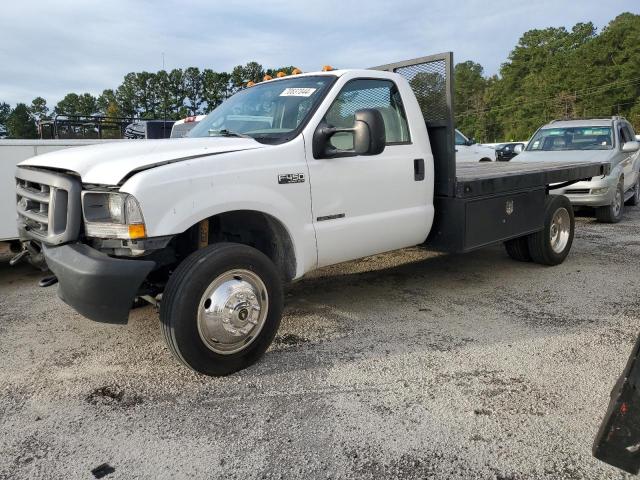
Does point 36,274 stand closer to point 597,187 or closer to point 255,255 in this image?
point 255,255

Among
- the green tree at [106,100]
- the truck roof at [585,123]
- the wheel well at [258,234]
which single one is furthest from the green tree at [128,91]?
the wheel well at [258,234]

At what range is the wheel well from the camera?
376cm

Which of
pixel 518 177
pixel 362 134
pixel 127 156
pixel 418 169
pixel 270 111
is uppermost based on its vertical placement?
pixel 270 111

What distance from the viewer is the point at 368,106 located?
4.37 m

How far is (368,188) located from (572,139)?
25.3 feet

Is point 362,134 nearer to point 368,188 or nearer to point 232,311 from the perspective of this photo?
point 368,188

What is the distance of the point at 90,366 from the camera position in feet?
11.9

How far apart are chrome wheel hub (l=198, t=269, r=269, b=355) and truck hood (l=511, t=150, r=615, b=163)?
7043 mm

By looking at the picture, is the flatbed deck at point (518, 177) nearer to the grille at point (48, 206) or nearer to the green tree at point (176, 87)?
the grille at point (48, 206)

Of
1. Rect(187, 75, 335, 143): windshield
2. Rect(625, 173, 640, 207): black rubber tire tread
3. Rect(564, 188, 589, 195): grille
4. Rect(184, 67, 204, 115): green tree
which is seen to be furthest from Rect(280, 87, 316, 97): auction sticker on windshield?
Rect(184, 67, 204, 115): green tree

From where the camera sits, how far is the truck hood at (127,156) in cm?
306

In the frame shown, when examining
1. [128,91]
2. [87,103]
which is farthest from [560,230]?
[87,103]

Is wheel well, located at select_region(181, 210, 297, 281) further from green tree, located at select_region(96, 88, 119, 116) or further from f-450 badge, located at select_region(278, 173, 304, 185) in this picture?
green tree, located at select_region(96, 88, 119, 116)

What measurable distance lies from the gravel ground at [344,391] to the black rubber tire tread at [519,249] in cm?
101
